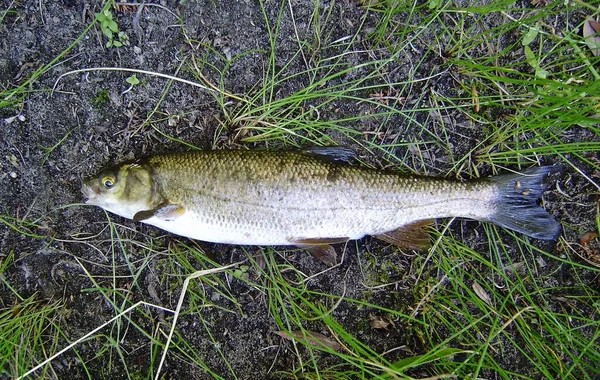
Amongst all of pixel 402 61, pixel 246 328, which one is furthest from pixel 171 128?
pixel 402 61

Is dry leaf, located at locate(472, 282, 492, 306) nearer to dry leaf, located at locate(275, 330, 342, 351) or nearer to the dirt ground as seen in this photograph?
the dirt ground

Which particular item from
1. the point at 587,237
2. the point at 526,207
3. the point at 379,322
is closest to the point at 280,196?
the point at 379,322

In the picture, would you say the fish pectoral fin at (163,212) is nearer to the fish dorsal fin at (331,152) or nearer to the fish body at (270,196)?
the fish body at (270,196)

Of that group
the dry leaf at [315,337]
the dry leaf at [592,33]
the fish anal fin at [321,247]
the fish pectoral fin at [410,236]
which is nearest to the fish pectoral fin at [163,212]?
the fish anal fin at [321,247]

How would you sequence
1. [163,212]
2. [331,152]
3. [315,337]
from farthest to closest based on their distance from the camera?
[315,337], [331,152], [163,212]

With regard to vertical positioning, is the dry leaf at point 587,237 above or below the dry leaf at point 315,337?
above

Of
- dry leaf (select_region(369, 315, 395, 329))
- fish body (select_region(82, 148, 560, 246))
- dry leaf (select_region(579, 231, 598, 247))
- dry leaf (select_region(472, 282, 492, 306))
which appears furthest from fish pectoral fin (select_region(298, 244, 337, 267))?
dry leaf (select_region(579, 231, 598, 247))

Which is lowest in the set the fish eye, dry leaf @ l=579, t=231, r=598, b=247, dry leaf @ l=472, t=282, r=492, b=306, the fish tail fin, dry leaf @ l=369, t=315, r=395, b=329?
dry leaf @ l=369, t=315, r=395, b=329

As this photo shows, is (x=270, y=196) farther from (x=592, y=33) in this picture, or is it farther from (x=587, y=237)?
(x=592, y=33)
